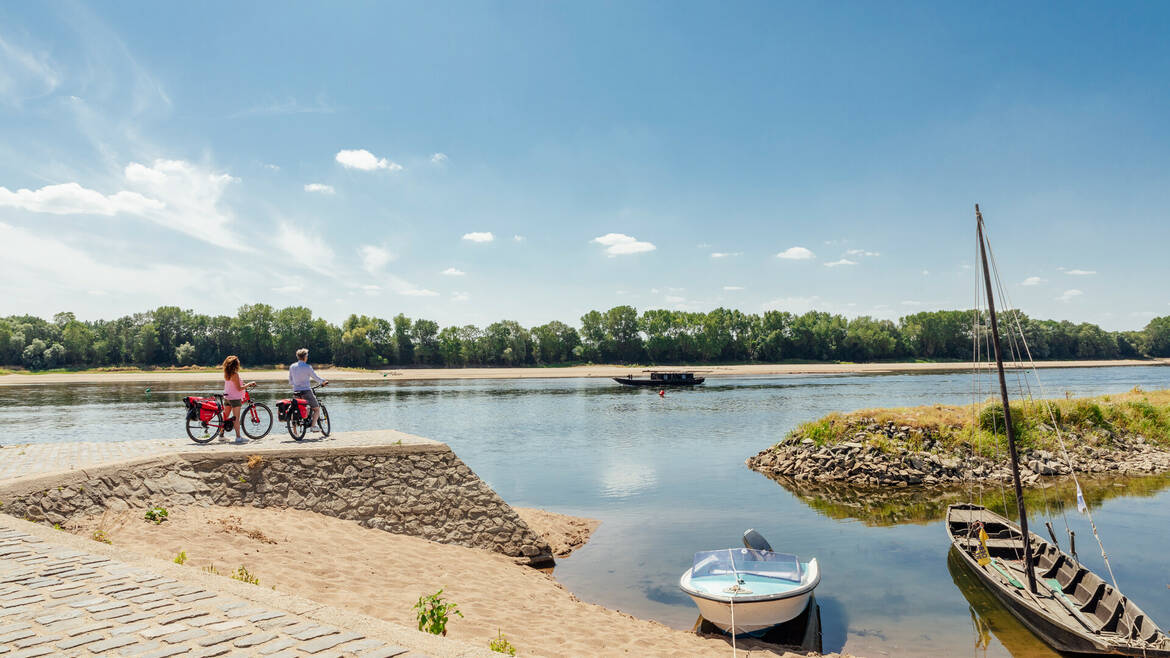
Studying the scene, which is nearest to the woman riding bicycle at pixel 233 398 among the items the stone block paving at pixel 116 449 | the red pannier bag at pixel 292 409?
the stone block paving at pixel 116 449

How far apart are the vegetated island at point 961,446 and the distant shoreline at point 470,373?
86011mm

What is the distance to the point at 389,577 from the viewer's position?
1171cm

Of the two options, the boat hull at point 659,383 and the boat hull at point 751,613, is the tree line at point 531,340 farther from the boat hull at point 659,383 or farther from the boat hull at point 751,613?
the boat hull at point 751,613

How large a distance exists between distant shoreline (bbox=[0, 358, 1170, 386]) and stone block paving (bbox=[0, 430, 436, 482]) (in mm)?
94294

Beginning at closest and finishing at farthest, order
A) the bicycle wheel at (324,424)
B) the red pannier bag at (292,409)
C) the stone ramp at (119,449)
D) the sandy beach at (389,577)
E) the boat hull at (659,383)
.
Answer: the sandy beach at (389,577) < the stone ramp at (119,449) < the red pannier bag at (292,409) < the bicycle wheel at (324,424) < the boat hull at (659,383)

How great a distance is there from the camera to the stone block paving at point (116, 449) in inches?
493

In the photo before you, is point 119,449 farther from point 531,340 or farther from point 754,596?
point 531,340

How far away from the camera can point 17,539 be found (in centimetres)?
884

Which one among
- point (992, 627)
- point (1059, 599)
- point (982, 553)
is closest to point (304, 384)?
point (992, 627)

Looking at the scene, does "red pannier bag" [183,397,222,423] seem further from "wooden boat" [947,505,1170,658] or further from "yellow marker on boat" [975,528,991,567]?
"yellow marker on boat" [975,528,991,567]

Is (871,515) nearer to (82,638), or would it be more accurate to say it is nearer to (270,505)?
(270,505)

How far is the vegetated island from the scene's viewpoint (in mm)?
28094

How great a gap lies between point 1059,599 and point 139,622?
16468 millimetres

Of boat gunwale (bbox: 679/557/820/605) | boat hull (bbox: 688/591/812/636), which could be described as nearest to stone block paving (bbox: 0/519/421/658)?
boat gunwale (bbox: 679/557/820/605)
